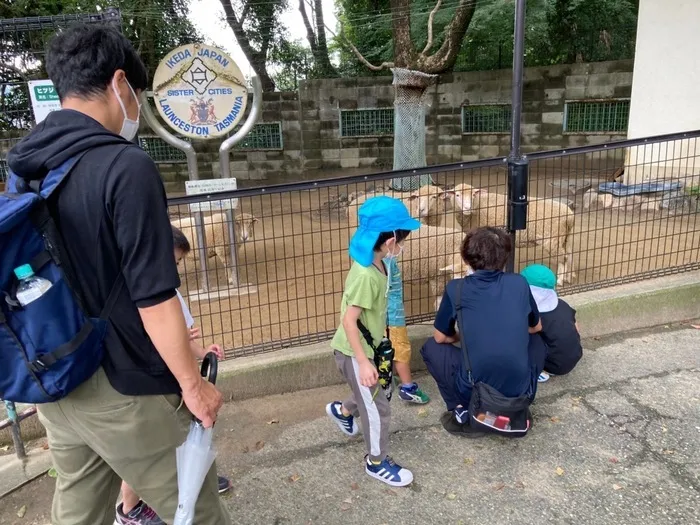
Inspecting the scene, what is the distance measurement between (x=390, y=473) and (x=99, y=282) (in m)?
1.78

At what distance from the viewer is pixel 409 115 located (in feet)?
33.4

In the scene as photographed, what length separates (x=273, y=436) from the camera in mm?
3234

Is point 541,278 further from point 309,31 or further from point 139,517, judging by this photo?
point 309,31

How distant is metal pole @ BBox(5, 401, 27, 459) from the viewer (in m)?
2.86

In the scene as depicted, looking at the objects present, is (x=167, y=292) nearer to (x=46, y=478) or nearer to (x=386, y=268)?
(x=386, y=268)

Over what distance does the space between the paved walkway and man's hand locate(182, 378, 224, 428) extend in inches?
43.9

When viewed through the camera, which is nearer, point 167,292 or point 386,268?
point 167,292

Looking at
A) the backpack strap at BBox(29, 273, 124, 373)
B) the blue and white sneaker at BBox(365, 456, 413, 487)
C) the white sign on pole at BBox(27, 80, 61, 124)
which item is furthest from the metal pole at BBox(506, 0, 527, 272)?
the white sign on pole at BBox(27, 80, 61, 124)

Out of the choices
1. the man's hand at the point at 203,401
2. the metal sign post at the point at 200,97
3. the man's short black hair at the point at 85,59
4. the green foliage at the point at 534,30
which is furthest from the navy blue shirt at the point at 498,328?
the green foliage at the point at 534,30

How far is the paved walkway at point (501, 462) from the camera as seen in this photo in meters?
2.57

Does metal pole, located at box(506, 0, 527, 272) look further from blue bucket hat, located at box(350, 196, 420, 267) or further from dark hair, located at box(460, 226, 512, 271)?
blue bucket hat, located at box(350, 196, 420, 267)

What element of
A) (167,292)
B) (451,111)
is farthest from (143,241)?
(451,111)

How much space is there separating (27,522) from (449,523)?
196 centimetres

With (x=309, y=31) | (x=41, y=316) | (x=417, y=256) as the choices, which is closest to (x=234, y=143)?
(x=417, y=256)
